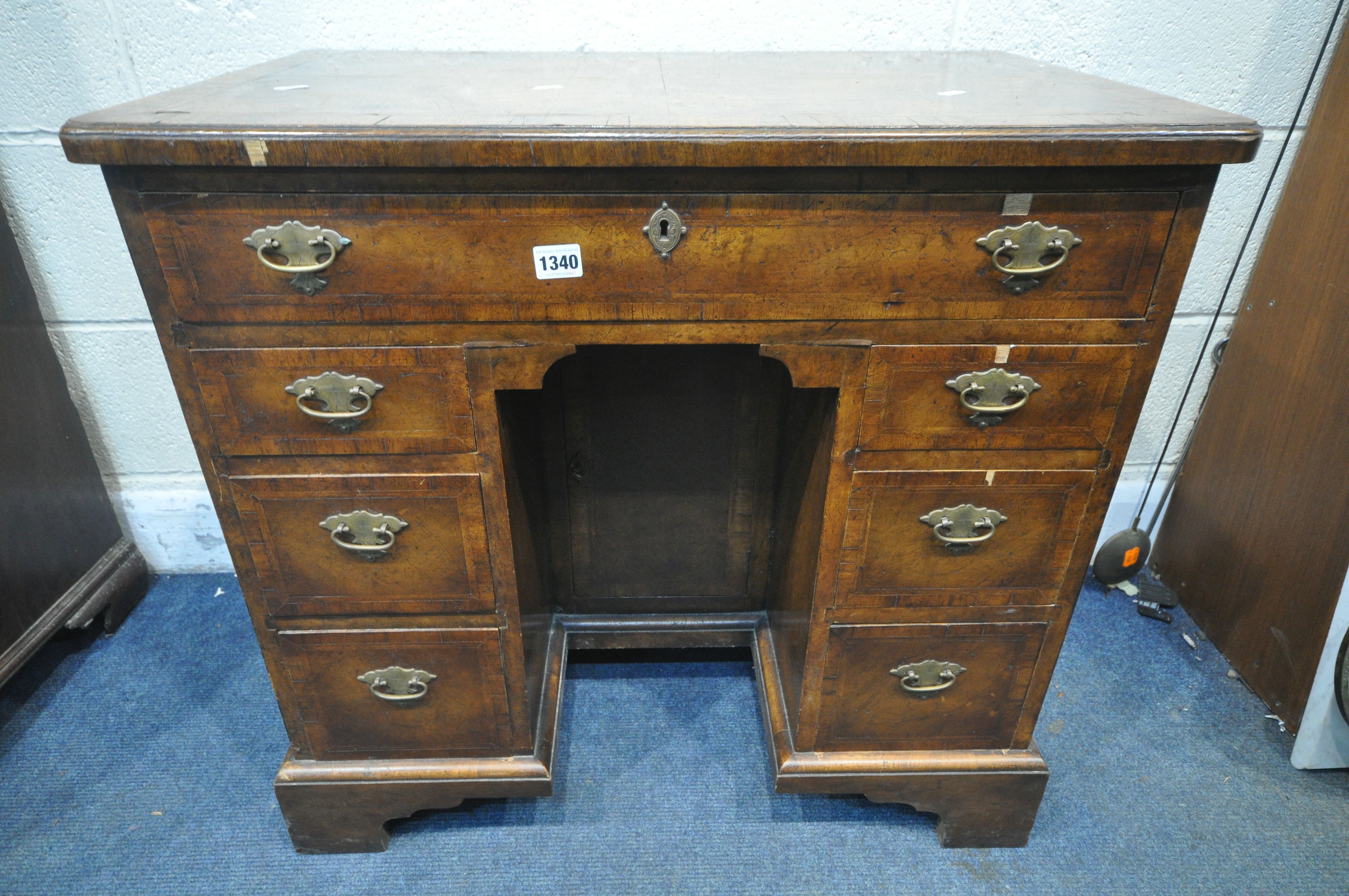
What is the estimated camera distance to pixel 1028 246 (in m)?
0.86

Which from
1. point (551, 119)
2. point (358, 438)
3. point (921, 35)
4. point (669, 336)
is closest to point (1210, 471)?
point (921, 35)

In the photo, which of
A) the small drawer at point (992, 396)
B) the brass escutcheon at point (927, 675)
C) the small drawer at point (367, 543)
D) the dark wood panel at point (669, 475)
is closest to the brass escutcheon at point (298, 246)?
the small drawer at point (367, 543)

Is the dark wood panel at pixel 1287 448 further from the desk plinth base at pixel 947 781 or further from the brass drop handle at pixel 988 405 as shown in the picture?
the brass drop handle at pixel 988 405

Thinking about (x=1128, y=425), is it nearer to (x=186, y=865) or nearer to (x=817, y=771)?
(x=817, y=771)

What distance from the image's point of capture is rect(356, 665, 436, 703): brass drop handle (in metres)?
1.12

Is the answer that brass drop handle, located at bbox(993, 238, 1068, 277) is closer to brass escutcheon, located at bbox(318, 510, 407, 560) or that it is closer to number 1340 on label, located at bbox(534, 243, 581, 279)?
number 1340 on label, located at bbox(534, 243, 581, 279)

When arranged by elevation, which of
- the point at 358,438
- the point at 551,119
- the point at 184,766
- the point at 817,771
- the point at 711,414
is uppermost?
the point at 551,119

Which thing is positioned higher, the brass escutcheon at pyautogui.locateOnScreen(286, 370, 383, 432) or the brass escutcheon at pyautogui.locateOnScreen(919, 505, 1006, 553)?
the brass escutcheon at pyautogui.locateOnScreen(286, 370, 383, 432)

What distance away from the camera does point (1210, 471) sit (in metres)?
1.67

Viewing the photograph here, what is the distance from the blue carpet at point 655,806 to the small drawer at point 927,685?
0.21 m

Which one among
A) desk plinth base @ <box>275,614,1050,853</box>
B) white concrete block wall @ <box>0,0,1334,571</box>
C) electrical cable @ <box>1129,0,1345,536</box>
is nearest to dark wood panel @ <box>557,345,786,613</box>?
desk plinth base @ <box>275,614,1050,853</box>

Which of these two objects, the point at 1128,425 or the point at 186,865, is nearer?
the point at 1128,425

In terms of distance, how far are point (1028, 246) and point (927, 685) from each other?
63cm

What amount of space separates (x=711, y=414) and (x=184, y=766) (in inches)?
43.6
